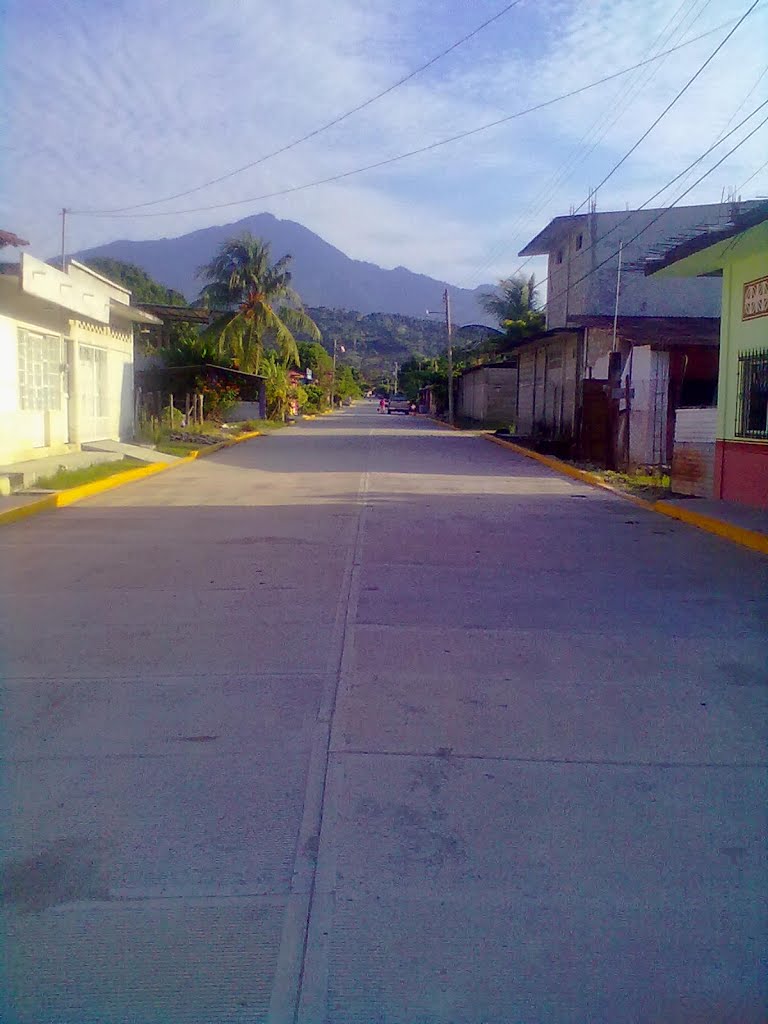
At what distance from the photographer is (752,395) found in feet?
47.1

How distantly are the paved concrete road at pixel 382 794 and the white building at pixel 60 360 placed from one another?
919cm

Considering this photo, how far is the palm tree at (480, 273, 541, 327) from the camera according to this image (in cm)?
5028

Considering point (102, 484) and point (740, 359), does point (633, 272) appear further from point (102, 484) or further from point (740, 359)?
point (102, 484)

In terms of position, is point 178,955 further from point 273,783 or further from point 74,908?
point 273,783

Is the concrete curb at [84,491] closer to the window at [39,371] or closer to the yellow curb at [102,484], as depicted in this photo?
the yellow curb at [102,484]

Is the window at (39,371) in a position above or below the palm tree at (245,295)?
below

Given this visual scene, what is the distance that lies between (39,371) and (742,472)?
13.8 m

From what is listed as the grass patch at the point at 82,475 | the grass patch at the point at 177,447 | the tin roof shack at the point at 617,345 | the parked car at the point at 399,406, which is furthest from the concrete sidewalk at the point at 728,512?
the parked car at the point at 399,406

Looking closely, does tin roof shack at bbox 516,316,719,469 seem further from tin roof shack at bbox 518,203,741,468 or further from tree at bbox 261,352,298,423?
tree at bbox 261,352,298,423

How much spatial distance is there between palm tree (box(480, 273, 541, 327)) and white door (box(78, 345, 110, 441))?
28379mm

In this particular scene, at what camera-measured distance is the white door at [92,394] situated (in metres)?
23.4

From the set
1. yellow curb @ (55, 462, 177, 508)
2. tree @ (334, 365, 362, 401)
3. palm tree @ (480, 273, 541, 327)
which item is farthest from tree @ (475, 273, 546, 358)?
tree @ (334, 365, 362, 401)

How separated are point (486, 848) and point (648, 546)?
8224 millimetres

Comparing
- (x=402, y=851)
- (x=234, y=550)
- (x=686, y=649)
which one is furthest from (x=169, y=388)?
(x=402, y=851)
